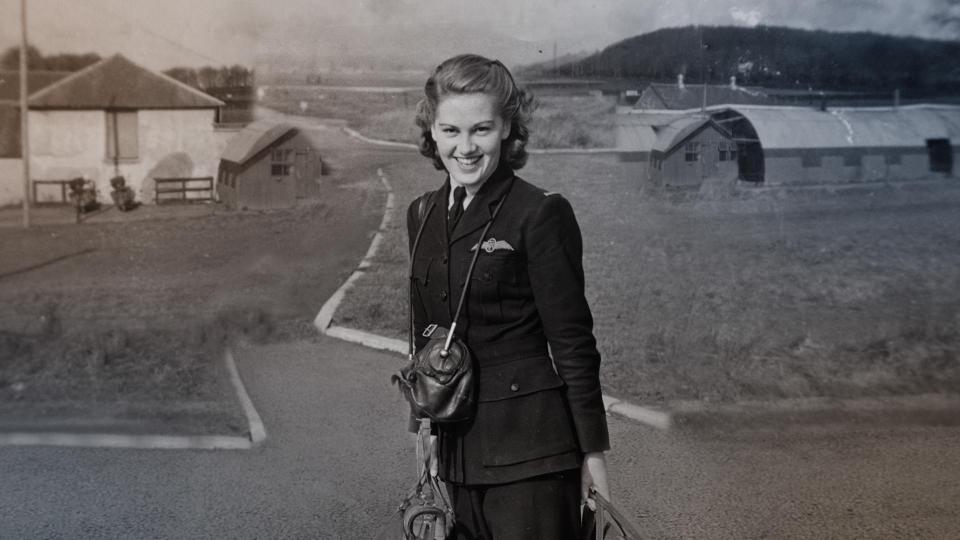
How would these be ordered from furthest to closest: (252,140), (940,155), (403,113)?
(940,155) < (403,113) < (252,140)

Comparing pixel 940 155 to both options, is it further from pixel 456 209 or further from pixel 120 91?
pixel 456 209

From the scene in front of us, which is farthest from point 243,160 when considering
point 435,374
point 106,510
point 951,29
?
point 951,29

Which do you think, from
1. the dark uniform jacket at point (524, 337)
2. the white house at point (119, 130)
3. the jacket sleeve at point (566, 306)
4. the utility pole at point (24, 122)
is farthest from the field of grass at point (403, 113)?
the jacket sleeve at point (566, 306)

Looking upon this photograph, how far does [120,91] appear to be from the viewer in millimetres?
5484

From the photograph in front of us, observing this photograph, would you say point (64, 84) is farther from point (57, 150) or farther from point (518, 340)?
point (518, 340)

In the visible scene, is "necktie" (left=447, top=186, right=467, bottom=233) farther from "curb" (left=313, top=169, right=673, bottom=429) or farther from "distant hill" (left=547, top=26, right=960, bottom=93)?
"distant hill" (left=547, top=26, right=960, bottom=93)

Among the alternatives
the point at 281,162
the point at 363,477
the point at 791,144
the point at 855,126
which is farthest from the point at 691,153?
the point at 363,477

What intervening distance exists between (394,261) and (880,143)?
3.19 metres

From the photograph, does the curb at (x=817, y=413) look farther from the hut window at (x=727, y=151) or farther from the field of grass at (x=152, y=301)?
the field of grass at (x=152, y=301)

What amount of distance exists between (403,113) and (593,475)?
360 cm

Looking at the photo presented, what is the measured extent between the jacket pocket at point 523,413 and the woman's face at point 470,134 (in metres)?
0.44

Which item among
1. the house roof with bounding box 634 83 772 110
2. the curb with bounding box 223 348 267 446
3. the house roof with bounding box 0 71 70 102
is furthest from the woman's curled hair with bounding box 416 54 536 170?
the house roof with bounding box 634 83 772 110

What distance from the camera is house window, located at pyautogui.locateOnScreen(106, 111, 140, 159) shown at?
216 inches

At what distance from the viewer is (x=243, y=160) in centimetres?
563
